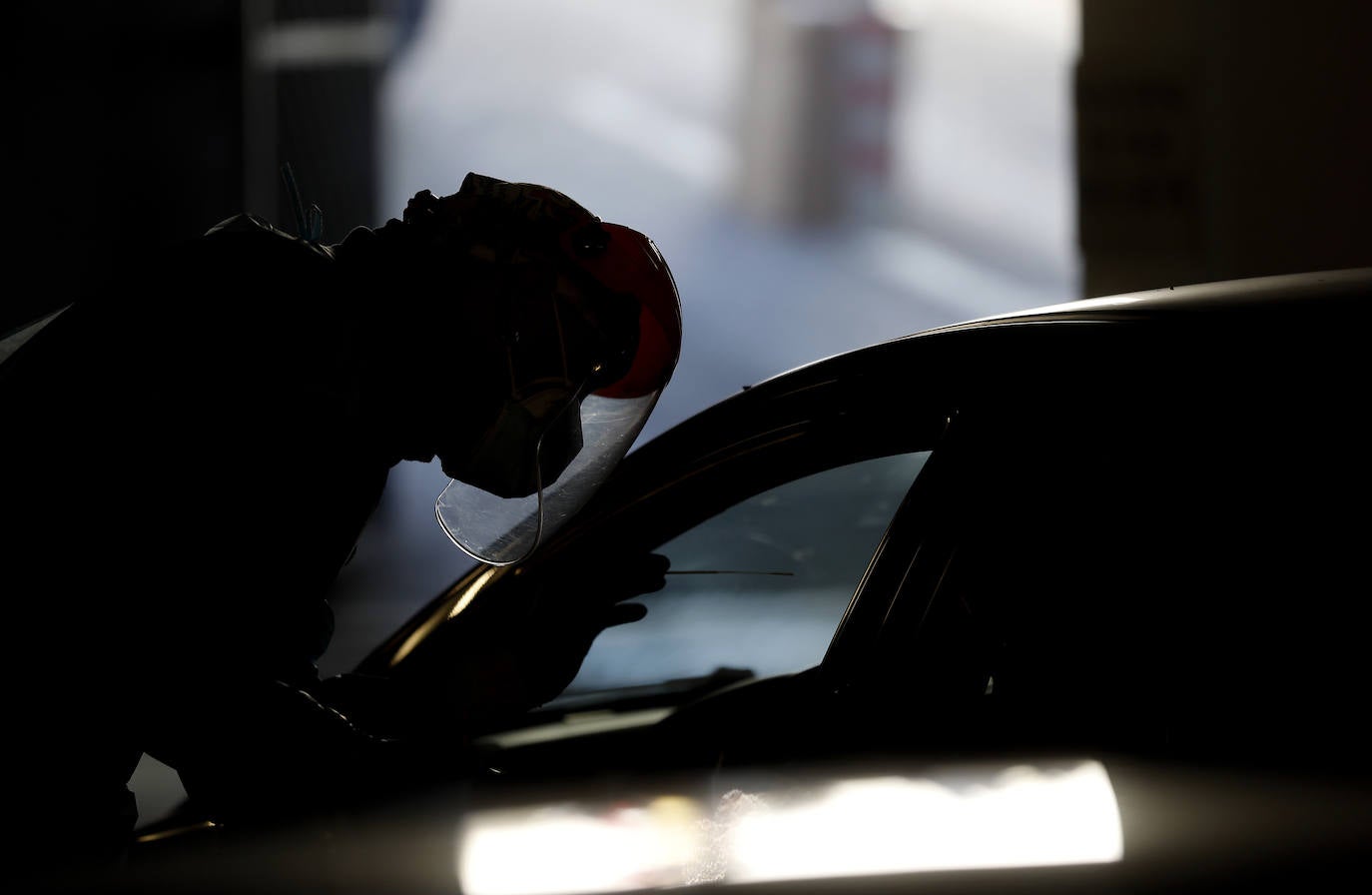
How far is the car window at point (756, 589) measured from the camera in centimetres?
147

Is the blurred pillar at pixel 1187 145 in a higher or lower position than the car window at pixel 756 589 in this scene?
higher

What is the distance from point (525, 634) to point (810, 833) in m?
0.80

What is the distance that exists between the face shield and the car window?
159 mm

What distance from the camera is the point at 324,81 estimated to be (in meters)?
6.11

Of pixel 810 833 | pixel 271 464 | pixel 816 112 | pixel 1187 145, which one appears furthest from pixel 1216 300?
pixel 816 112

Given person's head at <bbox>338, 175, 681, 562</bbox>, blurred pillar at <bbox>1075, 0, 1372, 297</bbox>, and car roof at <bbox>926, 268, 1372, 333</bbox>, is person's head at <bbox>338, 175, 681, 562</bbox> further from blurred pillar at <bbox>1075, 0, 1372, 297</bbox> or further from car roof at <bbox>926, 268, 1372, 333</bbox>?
blurred pillar at <bbox>1075, 0, 1372, 297</bbox>

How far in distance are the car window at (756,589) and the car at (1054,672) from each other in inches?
12.0

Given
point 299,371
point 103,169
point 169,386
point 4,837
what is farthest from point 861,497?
point 103,169

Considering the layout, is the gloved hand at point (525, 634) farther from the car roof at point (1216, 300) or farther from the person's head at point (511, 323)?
the car roof at point (1216, 300)

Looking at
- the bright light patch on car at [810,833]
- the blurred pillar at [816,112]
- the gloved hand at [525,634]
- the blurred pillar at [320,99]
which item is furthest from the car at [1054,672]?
the blurred pillar at [816,112]

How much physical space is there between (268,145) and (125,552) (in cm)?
539

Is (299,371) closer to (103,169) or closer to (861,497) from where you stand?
(861,497)

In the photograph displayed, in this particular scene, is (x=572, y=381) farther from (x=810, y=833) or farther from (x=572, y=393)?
(x=810, y=833)

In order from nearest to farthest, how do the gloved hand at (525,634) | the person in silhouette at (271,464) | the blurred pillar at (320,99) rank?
1. the person in silhouette at (271,464)
2. the gloved hand at (525,634)
3. the blurred pillar at (320,99)
